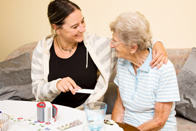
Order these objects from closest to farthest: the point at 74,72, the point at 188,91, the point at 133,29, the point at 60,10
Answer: the point at 133,29 < the point at 60,10 < the point at 74,72 < the point at 188,91

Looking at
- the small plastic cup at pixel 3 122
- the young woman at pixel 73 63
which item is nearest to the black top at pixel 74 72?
the young woman at pixel 73 63

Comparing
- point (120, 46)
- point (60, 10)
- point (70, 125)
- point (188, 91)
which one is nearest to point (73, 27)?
point (60, 10)

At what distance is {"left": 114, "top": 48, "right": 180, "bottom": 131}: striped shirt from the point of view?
1.18 m

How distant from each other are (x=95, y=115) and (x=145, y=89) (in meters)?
0.48

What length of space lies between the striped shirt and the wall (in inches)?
38.3

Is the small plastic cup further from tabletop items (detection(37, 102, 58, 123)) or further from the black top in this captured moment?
the black top

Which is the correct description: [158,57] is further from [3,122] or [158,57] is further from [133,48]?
[3,122]

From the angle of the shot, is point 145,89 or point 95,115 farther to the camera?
point 145,89

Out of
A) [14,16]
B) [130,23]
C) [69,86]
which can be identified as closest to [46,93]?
[69,86]

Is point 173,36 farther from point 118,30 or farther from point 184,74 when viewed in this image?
point 118,30

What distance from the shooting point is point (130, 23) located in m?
1.17

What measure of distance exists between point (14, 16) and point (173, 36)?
81.3 inches

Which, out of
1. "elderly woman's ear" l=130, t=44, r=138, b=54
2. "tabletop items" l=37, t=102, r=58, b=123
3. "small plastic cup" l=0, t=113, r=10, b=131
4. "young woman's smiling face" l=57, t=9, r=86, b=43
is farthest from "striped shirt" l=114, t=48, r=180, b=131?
"small plastic cup" l=0, t=113, r=10, b=131

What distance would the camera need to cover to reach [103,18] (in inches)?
91.7
